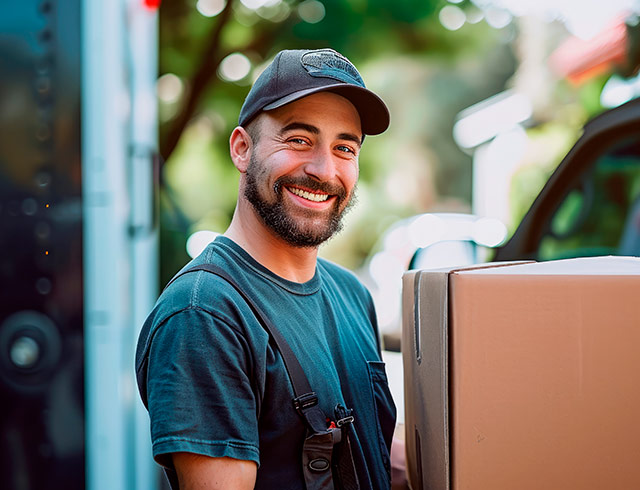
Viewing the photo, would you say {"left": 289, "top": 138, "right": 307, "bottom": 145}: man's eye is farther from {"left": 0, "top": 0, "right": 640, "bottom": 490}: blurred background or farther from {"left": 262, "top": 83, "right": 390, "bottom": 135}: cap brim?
{"left": 0, "top": 0, "right": 640, "bottom": 490}: blurred background

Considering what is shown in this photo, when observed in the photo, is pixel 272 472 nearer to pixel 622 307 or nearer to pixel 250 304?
pixel 250 304

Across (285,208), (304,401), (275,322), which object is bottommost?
(304,401)

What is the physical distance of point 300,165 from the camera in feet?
4.60

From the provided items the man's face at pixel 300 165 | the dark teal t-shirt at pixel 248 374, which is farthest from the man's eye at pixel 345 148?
the dark teal t-shirt at pixel 248 374

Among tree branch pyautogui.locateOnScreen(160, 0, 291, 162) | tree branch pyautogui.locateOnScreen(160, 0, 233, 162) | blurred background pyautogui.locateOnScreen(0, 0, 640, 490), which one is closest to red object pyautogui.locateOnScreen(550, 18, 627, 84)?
blurred background pyautogui.locateOnScreen(0, 0, 640, 490)

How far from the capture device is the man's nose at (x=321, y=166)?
1.40m

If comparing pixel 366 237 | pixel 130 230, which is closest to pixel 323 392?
pixel 130 230

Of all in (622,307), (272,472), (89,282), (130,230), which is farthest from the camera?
(130,230)

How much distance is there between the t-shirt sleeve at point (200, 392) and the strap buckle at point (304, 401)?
0.28 feet

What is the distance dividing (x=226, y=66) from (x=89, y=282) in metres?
1.92

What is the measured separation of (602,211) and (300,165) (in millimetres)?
2728

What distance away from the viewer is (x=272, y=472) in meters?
1.21

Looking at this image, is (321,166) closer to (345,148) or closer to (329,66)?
(345,148)

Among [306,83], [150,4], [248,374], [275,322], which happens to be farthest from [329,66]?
[150,4]
